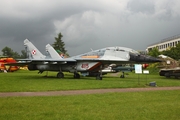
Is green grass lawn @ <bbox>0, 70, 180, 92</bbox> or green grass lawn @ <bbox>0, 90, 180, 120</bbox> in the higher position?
green grass lawn @ <bbox>0, 70, 180, 92</bbox>

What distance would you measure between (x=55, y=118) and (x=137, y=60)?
52.4 feet

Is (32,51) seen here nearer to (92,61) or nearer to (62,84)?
(92,61)

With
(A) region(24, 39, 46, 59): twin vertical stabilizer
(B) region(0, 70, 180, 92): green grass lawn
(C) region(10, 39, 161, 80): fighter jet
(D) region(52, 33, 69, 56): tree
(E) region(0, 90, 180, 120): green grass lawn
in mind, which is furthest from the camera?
(D) region(52, 33, 69, 56): tree

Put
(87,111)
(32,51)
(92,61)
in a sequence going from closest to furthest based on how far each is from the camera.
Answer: (87,111)
(92,61)
(32,51)

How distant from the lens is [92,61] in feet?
74.8

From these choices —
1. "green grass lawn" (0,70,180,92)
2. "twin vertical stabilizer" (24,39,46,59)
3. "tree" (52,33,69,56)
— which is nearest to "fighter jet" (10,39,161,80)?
"green grass lawn" (0,70,180,92)

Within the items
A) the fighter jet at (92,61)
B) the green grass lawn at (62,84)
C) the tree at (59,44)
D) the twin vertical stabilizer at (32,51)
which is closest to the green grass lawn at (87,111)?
the green grass lawn at (62,84)

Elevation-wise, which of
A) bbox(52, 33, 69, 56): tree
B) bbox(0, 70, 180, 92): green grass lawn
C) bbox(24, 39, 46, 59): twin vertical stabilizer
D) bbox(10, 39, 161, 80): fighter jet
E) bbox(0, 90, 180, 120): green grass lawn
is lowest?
bbox(0, 90, 180, 120): green grass lawn

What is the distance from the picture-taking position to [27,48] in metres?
27.8

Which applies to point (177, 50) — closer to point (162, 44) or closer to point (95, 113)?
point (162, 44)

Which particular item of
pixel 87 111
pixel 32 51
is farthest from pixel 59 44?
pixel 87 111

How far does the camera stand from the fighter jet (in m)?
21.4

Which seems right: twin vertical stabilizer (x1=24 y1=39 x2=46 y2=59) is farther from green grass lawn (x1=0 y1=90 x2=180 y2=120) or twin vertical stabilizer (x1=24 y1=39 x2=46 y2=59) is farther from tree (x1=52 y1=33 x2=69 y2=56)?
tree (x1=52 y1=33 x2=69 y2=56)

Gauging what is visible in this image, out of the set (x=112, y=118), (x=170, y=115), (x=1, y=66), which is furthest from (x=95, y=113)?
(x=1, y=66)
